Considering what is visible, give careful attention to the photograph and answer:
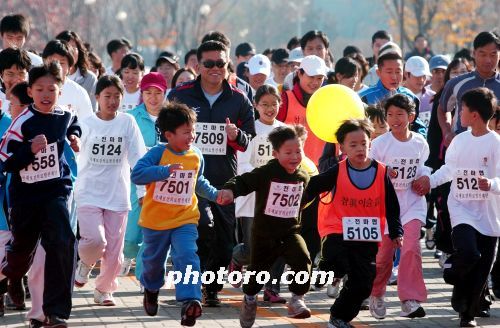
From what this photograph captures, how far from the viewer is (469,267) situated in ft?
33.4

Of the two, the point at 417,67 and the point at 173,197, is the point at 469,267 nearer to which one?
the point at 173,197

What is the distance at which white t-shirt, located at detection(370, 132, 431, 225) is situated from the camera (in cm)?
1081

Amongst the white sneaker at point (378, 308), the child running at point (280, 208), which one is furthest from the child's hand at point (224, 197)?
the white sneaker at point (378, 308)

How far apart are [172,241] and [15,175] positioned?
1225 mm

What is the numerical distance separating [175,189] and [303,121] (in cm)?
346

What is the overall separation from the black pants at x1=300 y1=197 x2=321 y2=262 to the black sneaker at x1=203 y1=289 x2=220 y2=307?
1.48 metres

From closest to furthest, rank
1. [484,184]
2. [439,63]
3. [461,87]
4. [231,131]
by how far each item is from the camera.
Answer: [484,184], [231,131], [461,87], [439,63]

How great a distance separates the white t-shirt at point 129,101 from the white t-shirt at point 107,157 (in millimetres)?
3713

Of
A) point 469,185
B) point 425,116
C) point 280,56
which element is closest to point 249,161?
point 469,185

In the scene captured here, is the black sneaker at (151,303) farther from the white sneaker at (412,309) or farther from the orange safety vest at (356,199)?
the white sneaker at (412,309)

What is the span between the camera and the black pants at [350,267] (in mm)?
9469

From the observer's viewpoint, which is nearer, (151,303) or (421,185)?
(151,303)

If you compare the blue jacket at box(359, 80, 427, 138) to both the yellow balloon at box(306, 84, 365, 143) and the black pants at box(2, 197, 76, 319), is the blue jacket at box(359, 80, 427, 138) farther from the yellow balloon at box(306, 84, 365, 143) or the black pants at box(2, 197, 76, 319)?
the black pants at box(2, 197, 76, 319)

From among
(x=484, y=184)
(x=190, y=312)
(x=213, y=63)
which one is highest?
(x=213, y=63)
